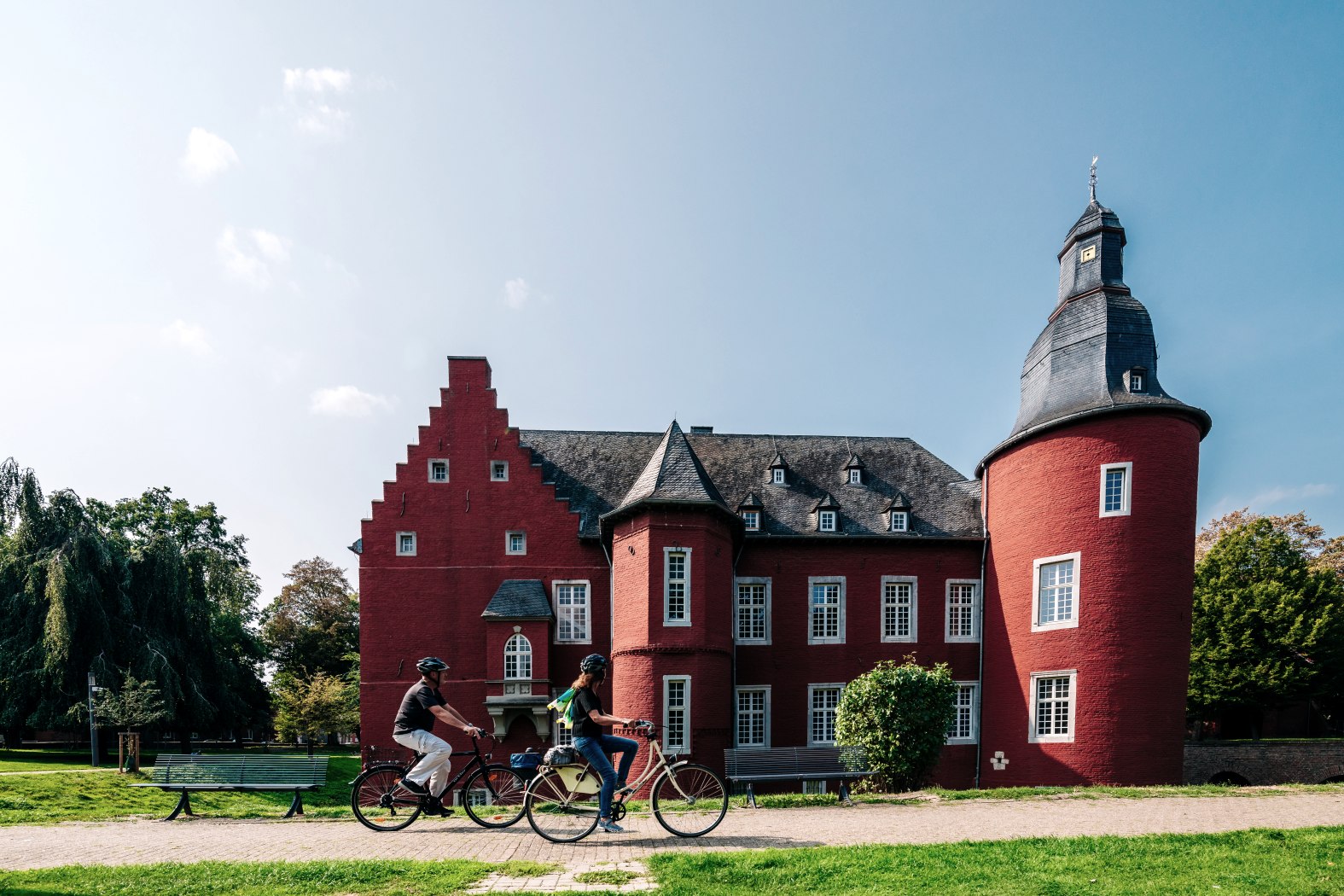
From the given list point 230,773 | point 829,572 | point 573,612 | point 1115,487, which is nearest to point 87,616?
point 573,612

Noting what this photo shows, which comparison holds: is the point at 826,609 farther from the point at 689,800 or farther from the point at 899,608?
the point at 689,800

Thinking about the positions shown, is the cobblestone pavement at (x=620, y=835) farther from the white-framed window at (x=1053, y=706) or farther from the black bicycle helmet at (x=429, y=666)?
the white-framed window at (x=1053, y=706)

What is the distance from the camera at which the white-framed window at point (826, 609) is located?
75.8 feet

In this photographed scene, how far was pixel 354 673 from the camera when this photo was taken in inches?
1554

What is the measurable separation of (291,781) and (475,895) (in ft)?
20.9

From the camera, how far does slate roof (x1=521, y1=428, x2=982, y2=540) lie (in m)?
23.7

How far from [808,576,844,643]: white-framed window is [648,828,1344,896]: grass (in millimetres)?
14722

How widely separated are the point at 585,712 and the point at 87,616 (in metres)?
26.8

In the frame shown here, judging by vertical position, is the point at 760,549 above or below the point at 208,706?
above

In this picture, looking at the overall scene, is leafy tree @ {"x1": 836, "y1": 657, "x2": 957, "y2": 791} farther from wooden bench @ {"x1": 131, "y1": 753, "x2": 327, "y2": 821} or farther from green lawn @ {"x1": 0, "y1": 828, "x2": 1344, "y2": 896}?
wooden bench @ {"x1": 131, "y1": 753, "x2": 327, "y2": 821}

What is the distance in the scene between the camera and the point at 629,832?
902 cm

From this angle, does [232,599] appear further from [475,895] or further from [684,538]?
[475,895]

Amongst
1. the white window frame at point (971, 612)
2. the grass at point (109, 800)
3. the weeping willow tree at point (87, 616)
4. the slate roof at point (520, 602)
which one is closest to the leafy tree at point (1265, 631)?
the white window frame at point (971, 612)

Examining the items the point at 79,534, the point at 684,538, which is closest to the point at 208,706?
the point at 79,534
